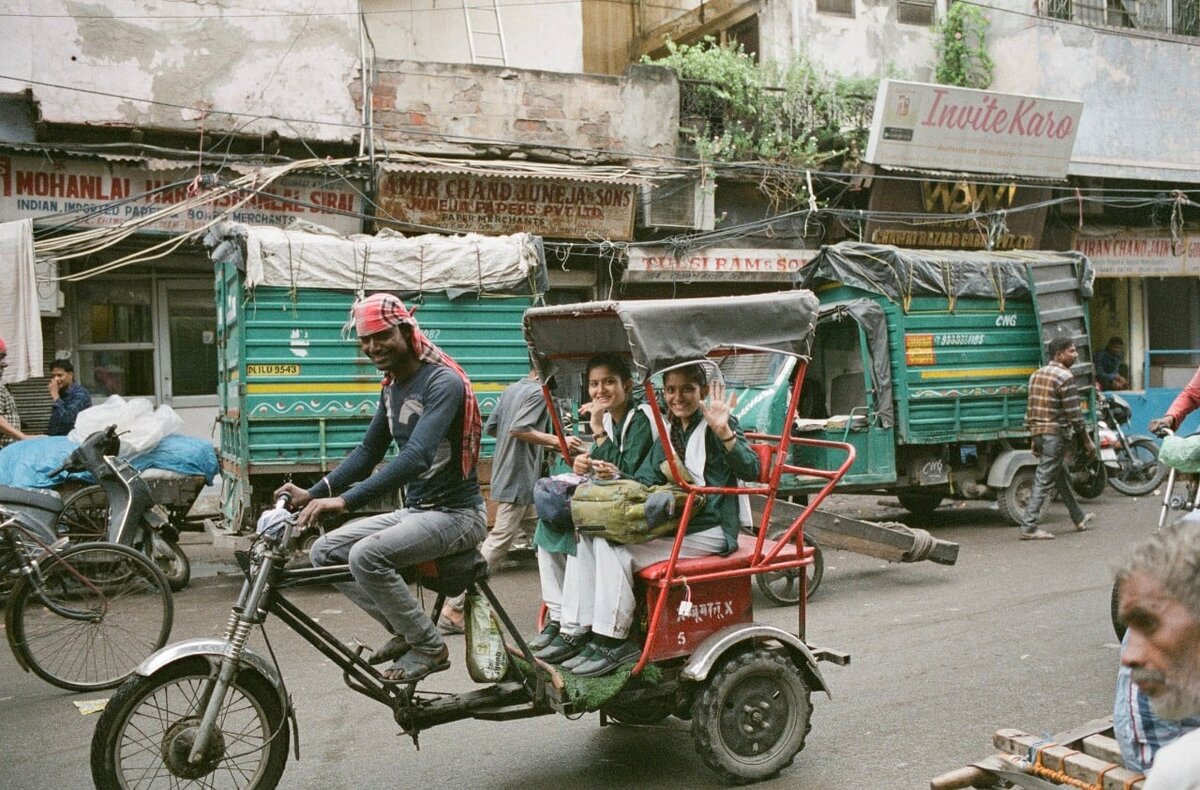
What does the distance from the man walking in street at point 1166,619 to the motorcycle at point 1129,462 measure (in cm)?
1219

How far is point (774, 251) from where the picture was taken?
1503 cm

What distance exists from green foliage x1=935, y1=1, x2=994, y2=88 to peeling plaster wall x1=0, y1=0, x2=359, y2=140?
9589 millimetres

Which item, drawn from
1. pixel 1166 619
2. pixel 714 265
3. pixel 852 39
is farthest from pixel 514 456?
pixel 852 39

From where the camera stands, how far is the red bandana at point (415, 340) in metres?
4.09

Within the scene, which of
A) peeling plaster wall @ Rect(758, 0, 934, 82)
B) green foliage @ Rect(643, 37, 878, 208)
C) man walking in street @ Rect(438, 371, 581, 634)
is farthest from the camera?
peeling plaster wall @ Rect(758, 0, 934, 82)

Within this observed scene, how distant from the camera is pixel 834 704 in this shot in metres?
5.45

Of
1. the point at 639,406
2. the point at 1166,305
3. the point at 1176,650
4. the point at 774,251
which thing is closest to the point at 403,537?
the point at 639,406

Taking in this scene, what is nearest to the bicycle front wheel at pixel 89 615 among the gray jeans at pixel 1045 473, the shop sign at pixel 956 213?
the gray jeans at pixel 1045 473

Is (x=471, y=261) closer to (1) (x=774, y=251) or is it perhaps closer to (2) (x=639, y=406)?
(2) (x=639, y=406)

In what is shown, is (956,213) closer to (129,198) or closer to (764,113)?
(764,113)

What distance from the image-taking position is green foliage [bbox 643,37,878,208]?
1479cm

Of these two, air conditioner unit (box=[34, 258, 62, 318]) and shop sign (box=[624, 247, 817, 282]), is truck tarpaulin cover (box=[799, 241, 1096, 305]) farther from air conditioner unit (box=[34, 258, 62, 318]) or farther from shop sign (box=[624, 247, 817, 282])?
air conditioner unit (box=[34, 258, 62, 318])

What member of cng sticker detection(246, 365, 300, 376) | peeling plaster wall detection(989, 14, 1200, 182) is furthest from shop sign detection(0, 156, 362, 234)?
peeling plaster wall detection(989, 14, 1200, 182)

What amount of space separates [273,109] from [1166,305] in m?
16.6
